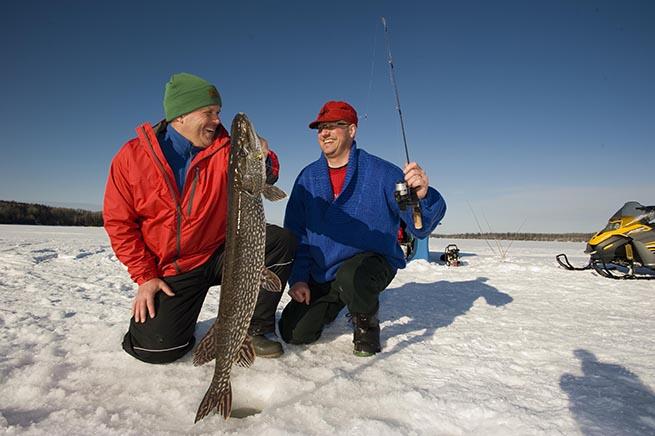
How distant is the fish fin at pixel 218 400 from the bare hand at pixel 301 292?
1503mm

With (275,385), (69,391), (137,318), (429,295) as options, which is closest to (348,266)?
(275,385)

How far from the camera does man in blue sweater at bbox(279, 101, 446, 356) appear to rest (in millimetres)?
3412

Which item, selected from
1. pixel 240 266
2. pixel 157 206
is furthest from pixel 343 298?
pixel 157 206

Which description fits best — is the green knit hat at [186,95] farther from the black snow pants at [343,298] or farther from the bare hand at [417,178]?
the black snow pants at [343,298]

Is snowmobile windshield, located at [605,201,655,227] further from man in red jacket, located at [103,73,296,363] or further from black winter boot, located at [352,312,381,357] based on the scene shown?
man in red jacket, located at [103,73,296,363]

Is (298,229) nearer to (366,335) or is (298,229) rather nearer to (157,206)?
(366,335)

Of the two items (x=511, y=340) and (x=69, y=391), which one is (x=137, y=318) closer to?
(x=69, y=391)

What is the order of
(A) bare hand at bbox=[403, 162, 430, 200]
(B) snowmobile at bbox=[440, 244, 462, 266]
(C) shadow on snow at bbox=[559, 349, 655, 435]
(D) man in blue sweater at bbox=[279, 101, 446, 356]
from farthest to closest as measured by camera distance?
(B) snowmobile at bbox=[440, 244, 462, 266] < (D) man in blue sweater at bbox=[279, 101, 446, 356] < (A) bare hand at bbox=[403, 162, 430, 200] < (C) shadow on snow at bbox=[559, 349, 655, 435]

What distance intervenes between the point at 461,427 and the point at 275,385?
118cm

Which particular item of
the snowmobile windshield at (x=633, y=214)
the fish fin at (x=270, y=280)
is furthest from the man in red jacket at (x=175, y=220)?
the snowmobile windshield at (x=633, y=214)

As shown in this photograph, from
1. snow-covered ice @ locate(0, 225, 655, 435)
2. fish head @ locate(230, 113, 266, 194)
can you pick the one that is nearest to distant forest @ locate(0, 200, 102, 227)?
snow-covered ice @ locate(0, 225, 655, 435)

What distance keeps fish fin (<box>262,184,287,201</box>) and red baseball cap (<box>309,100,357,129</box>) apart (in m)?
1.36

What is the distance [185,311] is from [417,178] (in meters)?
2.26

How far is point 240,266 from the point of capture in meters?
2.33
